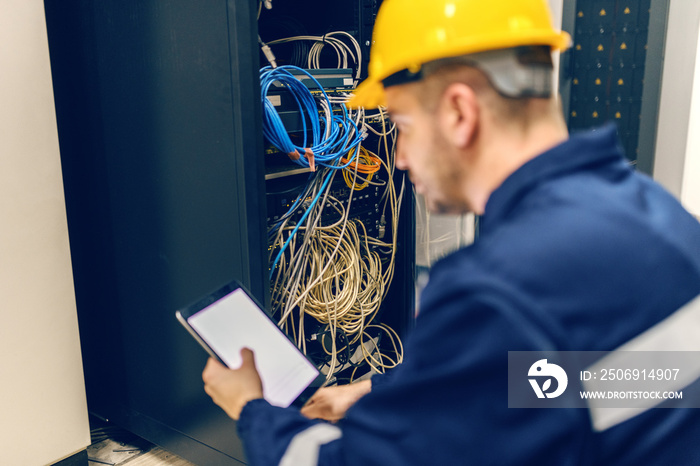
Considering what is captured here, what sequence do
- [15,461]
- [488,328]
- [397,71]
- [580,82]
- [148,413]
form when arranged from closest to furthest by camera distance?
1. [488,328]
2. [397,71]
3. [15,461]
4. [148,413]
5. [580,82]

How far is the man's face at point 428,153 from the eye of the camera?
761 millimetres

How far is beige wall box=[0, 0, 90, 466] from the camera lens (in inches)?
56.9

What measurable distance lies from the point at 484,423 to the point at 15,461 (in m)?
1.46

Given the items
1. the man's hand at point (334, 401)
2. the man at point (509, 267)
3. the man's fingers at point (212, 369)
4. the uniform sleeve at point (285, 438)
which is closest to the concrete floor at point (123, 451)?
the man's hand at point (334, 401)

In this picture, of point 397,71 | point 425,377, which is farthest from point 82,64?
point 425,377

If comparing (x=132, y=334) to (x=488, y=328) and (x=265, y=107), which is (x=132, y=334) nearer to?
(x=265, y=107)

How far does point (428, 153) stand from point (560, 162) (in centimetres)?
18

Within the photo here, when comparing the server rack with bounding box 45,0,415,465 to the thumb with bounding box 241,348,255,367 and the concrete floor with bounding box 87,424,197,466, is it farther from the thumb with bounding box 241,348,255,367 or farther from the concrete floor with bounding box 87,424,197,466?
the thumb with bounding box 241,348,255,367

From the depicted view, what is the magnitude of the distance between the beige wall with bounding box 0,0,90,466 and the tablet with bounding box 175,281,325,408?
664 millimetres

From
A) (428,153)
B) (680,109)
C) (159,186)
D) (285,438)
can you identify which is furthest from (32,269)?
(680,109)

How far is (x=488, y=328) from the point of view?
569 mm

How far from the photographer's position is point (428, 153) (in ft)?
2.56

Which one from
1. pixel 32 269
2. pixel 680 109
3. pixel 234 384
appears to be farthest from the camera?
pixel 680 109

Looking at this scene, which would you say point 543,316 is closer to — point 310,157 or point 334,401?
point 334,401
